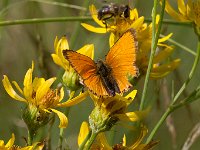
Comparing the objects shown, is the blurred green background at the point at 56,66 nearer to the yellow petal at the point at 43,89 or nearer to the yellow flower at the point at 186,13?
the yellow flower at the point at 186,13

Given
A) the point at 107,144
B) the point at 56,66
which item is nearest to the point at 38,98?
the point at 107,144

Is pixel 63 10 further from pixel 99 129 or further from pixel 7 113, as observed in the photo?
pixel 99 129

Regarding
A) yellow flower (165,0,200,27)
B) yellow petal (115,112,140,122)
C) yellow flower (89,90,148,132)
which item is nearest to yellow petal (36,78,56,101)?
yellow flower (89,90,148,132)

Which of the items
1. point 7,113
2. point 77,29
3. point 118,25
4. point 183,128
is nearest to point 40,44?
point 77,29

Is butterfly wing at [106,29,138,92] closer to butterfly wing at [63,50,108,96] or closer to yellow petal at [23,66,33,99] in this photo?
butterfly wing at [63,50,108,96]

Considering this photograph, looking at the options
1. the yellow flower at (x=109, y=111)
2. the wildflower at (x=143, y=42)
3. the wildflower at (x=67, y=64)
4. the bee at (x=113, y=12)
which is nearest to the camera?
the yellow flower at (x=109, y=111)

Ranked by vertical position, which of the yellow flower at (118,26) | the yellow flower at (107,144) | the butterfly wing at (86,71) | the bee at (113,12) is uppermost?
the bee at (113,12)

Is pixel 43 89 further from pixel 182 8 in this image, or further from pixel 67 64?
pixel 182 8

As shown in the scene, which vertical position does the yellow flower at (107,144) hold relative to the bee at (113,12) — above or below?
below

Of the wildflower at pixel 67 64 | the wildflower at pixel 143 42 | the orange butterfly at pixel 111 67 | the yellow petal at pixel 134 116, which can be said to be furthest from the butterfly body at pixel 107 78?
the wildflower at pixel 143 42
